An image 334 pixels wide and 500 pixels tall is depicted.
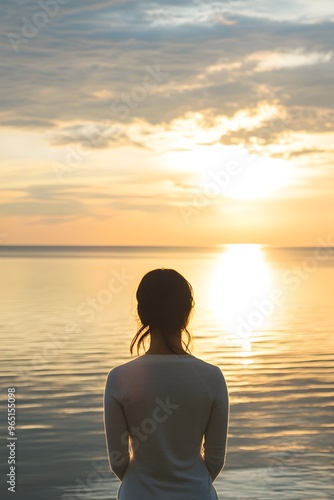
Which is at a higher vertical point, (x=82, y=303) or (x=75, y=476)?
(x=82, y=303)

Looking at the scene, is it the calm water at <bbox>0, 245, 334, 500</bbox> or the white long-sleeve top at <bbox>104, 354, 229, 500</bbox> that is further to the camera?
the calm water at <bbox>0, 245, 334, 500</bbox>

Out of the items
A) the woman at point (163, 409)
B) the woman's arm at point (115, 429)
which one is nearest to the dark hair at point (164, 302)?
the woman at point (163, 409)

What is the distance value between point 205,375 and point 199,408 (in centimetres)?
14

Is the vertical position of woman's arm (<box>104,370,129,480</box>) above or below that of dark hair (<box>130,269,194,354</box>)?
below

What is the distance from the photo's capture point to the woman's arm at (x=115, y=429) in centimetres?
344

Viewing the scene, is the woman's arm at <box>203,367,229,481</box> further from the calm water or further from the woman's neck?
the calm water

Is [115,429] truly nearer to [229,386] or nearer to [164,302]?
[164,302]

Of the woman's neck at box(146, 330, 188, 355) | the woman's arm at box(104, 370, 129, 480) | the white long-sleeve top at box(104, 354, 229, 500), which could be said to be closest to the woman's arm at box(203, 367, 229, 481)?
the white long-sleeve top at box(104, 354, 229, 500)

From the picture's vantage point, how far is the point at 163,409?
3.51m

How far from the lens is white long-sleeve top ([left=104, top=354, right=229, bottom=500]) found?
11.3 ft

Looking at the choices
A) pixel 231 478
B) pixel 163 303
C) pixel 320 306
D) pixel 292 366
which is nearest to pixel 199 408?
pixel 163 303

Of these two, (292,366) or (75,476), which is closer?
(75,476)

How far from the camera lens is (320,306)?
4409 centimetres

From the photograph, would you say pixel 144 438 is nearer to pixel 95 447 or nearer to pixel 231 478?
pixel 231 478
